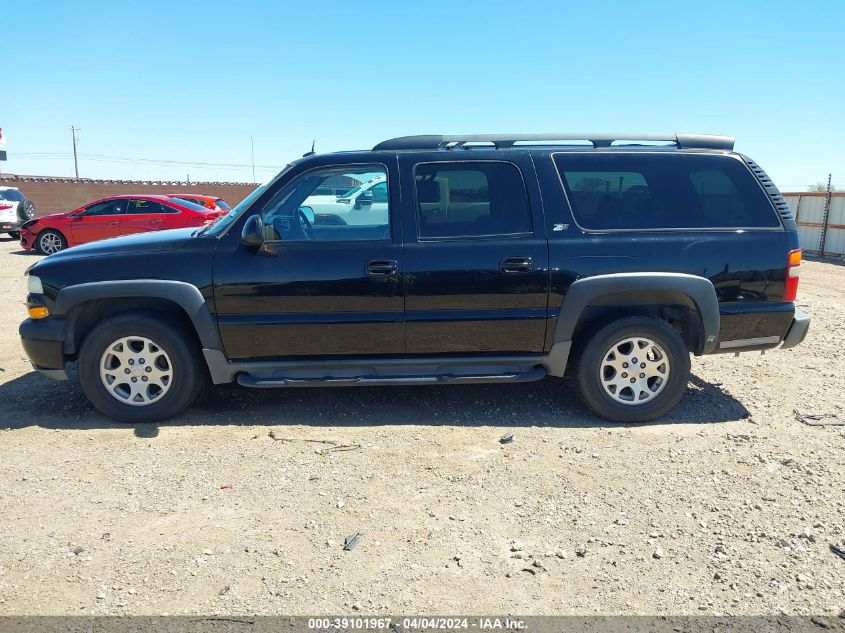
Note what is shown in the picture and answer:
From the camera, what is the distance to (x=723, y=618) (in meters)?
2.46

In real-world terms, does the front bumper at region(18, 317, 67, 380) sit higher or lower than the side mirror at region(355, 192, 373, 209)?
lower

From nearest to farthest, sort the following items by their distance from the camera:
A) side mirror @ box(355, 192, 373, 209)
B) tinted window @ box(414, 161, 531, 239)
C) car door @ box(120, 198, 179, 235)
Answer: tinted window @ box(414, 161, 531, 239) < side mirror @ box(355, 192, 373, 209) < car door @ box(120, 198, 179, 235)

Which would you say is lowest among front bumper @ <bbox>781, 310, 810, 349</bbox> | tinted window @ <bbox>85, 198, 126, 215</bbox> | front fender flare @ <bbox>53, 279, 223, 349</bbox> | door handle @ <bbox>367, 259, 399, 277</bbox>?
front bumper @ <bbox>781, 310, 810, 349</bbox>

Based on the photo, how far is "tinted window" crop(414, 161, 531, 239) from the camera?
4.27 meters

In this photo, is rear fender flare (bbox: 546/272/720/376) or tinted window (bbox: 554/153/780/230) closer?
rear fender flare (bbox: 546/272/720/376)

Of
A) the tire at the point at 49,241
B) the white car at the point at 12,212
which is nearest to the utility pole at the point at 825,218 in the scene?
the tire at the point at 49,241

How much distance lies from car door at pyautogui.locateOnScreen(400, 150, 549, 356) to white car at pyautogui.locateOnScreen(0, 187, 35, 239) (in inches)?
712

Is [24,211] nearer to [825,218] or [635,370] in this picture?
[635,370]

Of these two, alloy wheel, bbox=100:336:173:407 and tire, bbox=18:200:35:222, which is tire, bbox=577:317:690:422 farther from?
tire, bbox=18:200:35:222

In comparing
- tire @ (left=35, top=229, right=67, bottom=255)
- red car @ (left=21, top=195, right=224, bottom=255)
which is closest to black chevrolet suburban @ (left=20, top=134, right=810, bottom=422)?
red car @ (left=21, top=195, right=224, bottom=255)

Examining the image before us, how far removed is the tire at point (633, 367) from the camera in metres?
4.34

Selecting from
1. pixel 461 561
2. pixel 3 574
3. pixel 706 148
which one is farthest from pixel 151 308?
pixel 706 148

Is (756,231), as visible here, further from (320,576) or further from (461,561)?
(320,576)

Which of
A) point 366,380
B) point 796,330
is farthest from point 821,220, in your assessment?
point 366,380
